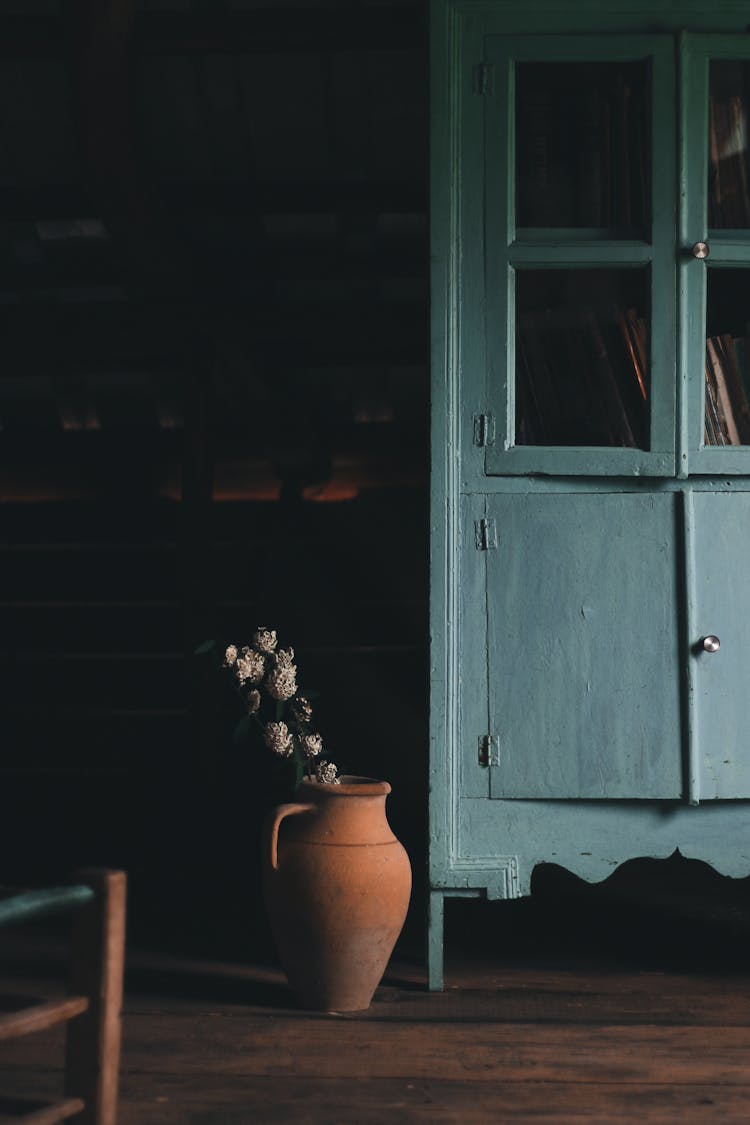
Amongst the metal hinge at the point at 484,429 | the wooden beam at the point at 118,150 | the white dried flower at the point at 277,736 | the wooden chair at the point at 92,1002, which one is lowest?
the wooden chair at the point at 92,1002

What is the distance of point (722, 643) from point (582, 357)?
0.72 metres

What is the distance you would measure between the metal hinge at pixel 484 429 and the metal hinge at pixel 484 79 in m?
0.72

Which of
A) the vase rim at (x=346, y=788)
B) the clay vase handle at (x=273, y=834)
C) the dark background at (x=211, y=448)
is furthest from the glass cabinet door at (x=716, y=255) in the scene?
the clay vase handle at (x=273, y=834)

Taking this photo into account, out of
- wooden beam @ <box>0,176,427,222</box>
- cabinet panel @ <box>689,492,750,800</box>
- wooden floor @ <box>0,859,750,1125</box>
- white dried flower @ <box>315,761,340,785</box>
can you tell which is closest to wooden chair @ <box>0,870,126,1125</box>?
wooden floor @ <box>0,859,750,1125</box>

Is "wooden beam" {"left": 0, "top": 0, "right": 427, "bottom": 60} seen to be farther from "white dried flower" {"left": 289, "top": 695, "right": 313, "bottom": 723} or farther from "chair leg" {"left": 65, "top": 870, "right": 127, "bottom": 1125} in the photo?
"chair leg" {"left": 65, "top": 870, "right": 127, "bottom": 1125}

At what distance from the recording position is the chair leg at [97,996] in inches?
46.3

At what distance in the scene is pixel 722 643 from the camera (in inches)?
102

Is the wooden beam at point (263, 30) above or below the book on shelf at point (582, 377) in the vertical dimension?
above

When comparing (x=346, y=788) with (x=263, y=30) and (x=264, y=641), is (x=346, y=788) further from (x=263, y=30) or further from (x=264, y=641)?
(x=263, y=30)

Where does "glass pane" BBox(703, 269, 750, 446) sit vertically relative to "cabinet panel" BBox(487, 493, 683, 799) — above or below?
above

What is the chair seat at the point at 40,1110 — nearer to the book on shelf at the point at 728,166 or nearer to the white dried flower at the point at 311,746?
the white dried flower at the point at 311,746

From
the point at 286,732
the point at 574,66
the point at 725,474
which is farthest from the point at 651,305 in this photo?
the point at 286,732

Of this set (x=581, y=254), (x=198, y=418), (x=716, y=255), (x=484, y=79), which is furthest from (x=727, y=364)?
(x=198, y=418)

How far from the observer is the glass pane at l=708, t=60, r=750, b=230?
2.70 metres
